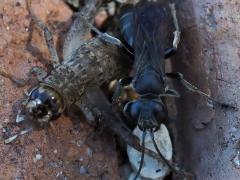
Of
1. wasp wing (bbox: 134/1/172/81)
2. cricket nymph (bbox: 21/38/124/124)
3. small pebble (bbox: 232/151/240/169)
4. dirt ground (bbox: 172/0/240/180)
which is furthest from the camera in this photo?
wasp wing (bbox: 134/1/172/81)

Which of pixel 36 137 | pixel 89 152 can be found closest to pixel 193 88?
pixel 89 152

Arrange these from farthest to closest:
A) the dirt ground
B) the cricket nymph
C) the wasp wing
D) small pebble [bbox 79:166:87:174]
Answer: the wasp wing
the cricket nymph
small pebble [bbox 79:166:87:174]
the dirt ground

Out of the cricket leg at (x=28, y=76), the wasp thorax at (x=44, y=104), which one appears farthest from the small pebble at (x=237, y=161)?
the cricket leg at (x=28, y=76)

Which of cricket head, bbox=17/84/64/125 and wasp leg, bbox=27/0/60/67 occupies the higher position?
wasp leg, bbox=27/0/60/67

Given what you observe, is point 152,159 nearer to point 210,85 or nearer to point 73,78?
point 210,85

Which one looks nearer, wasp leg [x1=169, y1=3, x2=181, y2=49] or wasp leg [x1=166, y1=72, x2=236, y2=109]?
wasp leg [x1=166, y1=72, x2=236, y2=109]

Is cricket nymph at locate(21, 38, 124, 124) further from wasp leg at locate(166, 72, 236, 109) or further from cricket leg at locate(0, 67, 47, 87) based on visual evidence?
wasp leg at locate(166, 72, 236, 109)

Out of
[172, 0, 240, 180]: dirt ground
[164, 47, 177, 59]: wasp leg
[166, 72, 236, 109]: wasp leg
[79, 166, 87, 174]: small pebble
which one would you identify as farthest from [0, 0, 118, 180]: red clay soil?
[164, 47, 177, 59]: wasp leg

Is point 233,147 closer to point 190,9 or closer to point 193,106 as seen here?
point 193,106
